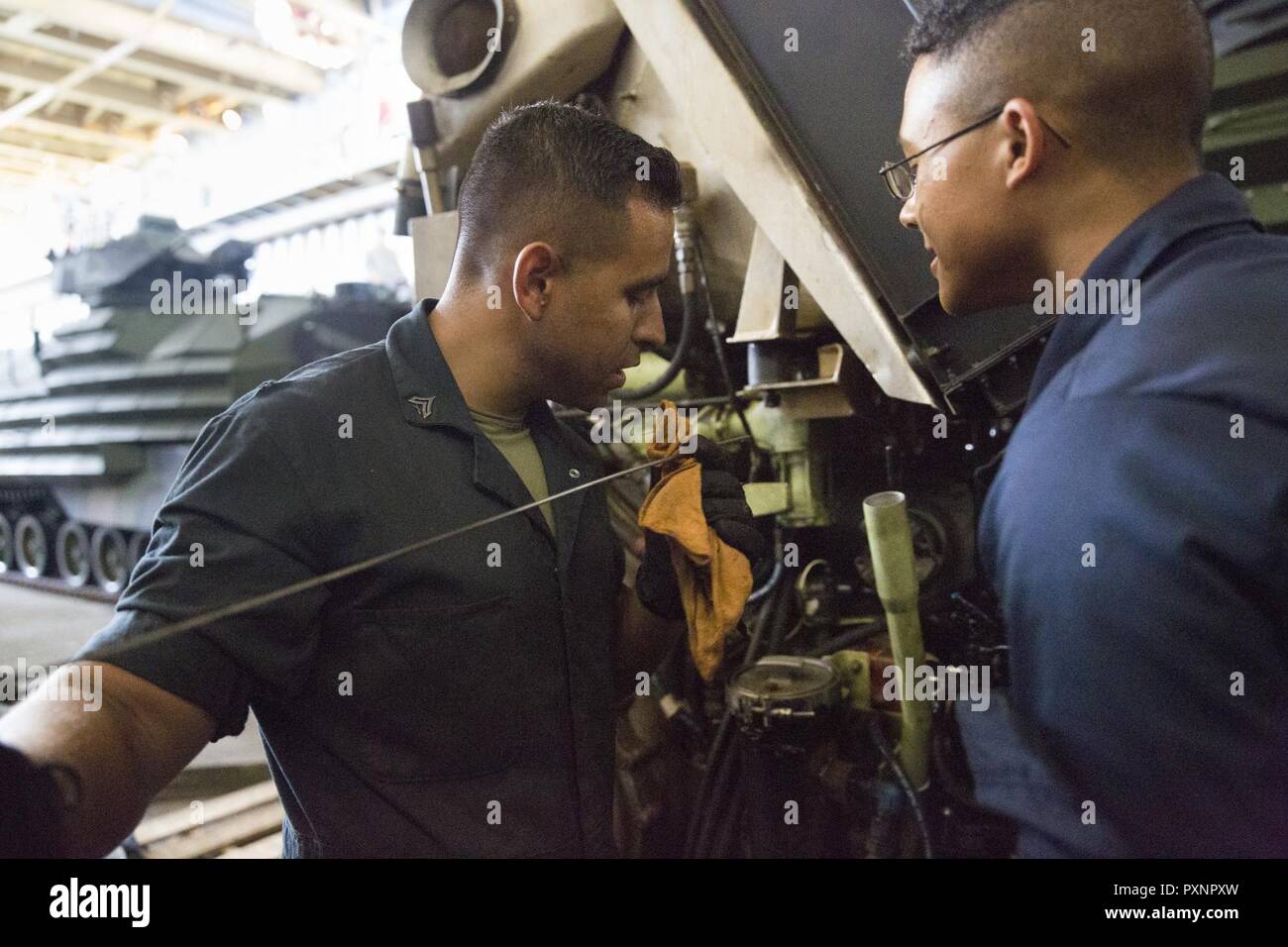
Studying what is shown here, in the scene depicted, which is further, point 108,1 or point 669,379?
point 108,1

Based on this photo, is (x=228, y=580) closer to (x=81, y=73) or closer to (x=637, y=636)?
(x=637, y=636)

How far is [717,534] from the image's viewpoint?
59.9 inches

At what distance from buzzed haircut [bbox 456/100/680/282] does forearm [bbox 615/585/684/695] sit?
2.20ft

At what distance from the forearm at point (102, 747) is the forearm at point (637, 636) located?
782 millimetres

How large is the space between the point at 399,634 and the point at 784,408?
151 cm

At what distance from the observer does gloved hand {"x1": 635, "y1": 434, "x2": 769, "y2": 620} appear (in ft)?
5.00

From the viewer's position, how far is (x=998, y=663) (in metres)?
2.30

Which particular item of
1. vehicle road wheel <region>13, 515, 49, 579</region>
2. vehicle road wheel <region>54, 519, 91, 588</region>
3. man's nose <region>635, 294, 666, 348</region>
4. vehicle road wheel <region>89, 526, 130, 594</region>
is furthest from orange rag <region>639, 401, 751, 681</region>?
vehicle road wheel <region>13, 515, 49, 579</region>

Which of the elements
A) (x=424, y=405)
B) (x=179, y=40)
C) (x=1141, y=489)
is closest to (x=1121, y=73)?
(x=1141, y=489)

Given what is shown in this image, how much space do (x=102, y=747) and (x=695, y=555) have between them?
89 centimetres

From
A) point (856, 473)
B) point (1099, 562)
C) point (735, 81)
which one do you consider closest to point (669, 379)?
point (856, 473)
